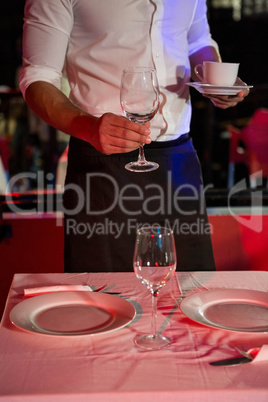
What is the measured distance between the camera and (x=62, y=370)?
0.99 metres

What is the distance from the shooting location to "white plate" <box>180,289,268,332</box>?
3.88 feet

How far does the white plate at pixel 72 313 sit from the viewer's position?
45.3 inches

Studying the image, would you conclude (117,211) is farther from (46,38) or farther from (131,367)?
(131,367)

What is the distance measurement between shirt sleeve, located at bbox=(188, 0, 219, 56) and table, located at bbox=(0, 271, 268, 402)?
A: 1.16m

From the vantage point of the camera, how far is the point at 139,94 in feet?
4.81

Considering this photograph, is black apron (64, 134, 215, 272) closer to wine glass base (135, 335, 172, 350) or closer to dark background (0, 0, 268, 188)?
wine glass base (135, 335, 172, 350)

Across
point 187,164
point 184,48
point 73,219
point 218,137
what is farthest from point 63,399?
point 218,137

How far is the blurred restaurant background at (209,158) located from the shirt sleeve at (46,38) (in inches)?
36.9

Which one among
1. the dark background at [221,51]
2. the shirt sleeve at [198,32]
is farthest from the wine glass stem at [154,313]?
the dark background at [221,51]

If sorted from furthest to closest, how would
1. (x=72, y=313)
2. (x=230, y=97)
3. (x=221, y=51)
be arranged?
(x=221, y=51) → (x=230, y=97) → (x=72, y=313)

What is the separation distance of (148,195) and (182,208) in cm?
15

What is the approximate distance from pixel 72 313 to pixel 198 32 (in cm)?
127

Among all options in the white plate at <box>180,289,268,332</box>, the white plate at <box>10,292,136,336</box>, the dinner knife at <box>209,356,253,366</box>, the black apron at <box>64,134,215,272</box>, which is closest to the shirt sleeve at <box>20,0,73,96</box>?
the black apron at <box>64,134,215,272</box>

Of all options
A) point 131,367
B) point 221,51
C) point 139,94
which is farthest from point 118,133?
point 221,51
